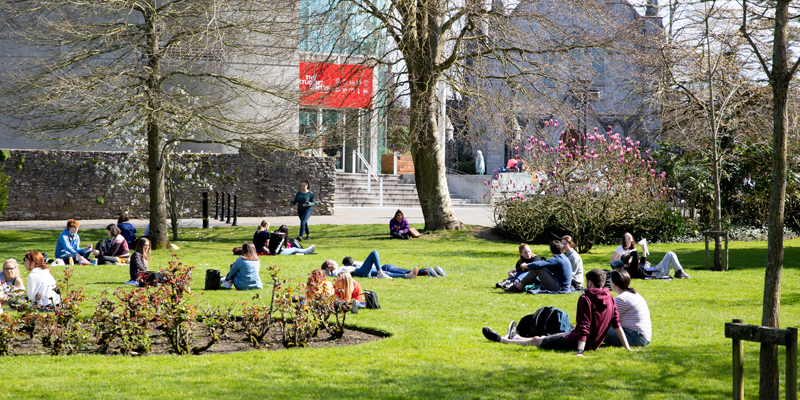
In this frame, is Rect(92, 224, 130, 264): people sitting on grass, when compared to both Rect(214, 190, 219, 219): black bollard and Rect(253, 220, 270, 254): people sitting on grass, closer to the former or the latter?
Rect(253, 220, 270, 254): people sitting on grass

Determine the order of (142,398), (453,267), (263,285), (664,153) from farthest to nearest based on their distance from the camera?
1. (664,153)
2. (453,267)
3. (263,285)
4. (142,398)

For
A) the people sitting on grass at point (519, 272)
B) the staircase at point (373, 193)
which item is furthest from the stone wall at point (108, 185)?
the people sitting on grass at point (519, 272)

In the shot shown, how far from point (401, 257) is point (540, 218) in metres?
4.91

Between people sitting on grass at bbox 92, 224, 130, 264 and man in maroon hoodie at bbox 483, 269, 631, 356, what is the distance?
1022 centimetres

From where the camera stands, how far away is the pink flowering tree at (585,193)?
1680 cm

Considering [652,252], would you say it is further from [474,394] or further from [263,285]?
[474,394]

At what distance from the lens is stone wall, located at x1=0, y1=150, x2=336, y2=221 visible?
924 inches

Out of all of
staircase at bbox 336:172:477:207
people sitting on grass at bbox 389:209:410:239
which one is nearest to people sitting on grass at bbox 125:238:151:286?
people sitting on grass at bbox 389:209:410:239

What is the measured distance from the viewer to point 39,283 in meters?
8.52

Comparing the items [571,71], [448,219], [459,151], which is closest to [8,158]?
[448,219]

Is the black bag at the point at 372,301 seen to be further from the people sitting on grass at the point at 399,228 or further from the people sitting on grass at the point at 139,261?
the people sitting on grass at the point at 399,228

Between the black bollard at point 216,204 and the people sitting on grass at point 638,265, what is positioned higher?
the black bollard at point 216,204

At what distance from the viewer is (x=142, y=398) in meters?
5.23

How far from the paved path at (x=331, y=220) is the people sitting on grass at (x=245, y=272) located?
39.3 feet
